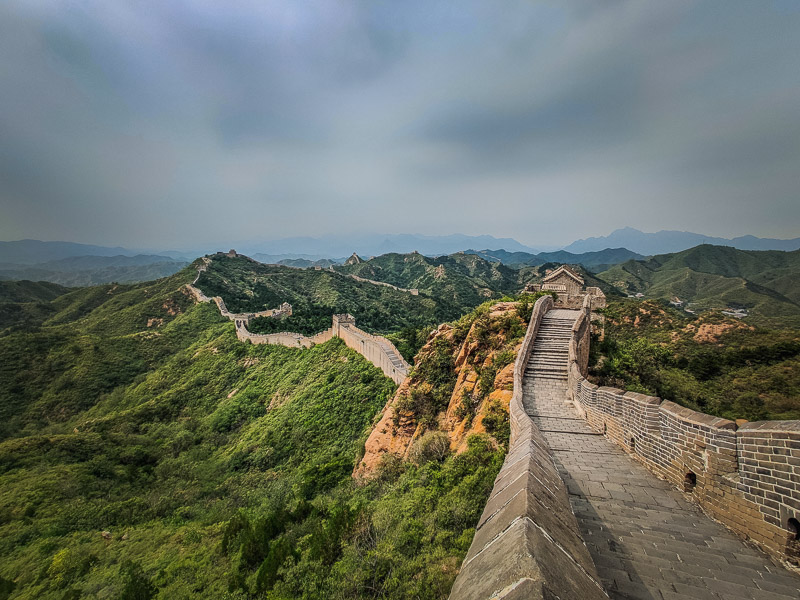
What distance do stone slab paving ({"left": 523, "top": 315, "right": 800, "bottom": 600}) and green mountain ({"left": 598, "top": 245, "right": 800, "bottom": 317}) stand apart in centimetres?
9490

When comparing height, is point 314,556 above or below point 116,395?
above

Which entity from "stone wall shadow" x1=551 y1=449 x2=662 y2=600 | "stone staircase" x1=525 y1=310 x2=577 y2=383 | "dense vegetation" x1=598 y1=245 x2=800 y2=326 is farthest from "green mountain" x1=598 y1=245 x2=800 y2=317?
"stone wall shadow" x1=551 y1=449 x2=662 y2=600

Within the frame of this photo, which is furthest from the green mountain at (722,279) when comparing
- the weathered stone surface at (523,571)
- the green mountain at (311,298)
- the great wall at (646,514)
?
the weathered stone surface at (523,571)

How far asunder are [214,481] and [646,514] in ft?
75.4

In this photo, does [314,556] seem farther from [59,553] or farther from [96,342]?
[96,342]

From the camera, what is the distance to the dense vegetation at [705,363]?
14659 millimetres

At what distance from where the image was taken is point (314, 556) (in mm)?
8531

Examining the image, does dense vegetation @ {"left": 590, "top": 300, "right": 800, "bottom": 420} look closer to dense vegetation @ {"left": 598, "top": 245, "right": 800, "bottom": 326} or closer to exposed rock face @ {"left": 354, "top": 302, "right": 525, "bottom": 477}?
exposed rock face @ {"left": 354, "top": 302, "right": 525, "bottom": 477}

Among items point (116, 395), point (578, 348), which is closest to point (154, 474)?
point (116, 395)

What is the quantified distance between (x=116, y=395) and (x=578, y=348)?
138ft

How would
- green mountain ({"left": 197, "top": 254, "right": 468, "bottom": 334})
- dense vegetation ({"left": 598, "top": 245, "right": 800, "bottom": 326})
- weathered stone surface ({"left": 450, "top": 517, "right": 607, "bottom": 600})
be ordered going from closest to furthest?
weathered stone surface ({"left": 450, "top": 517, "right": 607, "bottom": 600}), green mountain ({"left": 197, "top": 254, "right": 468, "bottom": 334}), dense vegetation ({"left": 598, "top": 245, "right": 800, "bottom": 326})

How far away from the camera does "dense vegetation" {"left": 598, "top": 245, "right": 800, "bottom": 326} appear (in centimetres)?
8056

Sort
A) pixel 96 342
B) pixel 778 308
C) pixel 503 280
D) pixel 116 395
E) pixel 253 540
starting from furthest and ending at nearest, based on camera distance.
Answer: pixel 503 280 < pixel 778 308 < pixel 96 342 < pixel 116 395 < pixel 253 540

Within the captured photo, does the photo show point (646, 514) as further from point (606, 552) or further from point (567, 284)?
point (567, 284)
